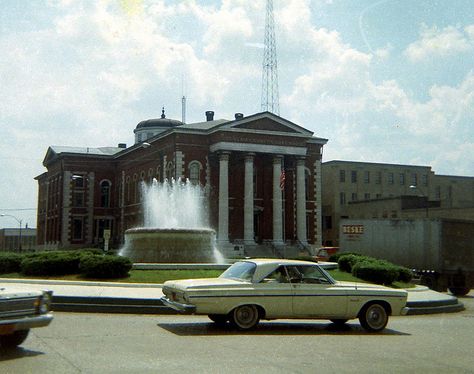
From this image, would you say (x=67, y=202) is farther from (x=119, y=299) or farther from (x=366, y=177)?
(x=119, y=299)

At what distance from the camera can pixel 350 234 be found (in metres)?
34.0

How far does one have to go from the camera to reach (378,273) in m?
22.9

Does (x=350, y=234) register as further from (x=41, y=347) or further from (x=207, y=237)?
(x=41, y=347)

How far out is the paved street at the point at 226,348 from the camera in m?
9.17

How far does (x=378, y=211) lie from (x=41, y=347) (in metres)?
70.3

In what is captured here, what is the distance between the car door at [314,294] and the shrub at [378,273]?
9431 mm

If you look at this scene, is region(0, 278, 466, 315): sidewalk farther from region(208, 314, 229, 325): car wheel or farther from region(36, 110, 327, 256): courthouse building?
region(36, 110, 327, 256): courthouse building

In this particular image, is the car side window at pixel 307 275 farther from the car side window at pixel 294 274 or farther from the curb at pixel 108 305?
the curb at pixel 108 305

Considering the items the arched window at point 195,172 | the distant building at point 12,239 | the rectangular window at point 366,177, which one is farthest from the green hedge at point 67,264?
the distant building at point 12,239

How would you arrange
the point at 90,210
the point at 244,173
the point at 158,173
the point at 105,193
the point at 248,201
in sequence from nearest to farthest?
1. the point at 248,201
2. the point at 244,173
3. the point at 158,173
4. the point at 90,210
5. the point at 105,193

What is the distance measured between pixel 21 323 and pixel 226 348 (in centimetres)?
348

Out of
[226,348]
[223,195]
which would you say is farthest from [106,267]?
[223,195]

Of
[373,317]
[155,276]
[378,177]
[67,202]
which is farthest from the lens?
[378,177]

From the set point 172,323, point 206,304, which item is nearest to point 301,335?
point 206,304
